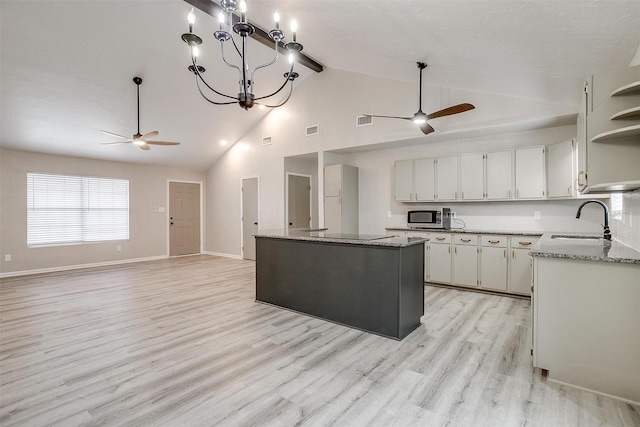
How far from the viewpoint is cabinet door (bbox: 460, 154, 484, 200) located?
482 cm

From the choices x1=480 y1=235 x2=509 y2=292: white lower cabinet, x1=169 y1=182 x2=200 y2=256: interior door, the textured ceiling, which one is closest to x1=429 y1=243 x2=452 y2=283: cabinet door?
x1=480 y1=235 x2=509 y2=292: white lower cabinet

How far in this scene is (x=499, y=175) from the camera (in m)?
4.66

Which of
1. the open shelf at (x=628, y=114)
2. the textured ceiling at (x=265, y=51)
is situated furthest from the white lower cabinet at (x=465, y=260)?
the open shelf at (x=628, y=114)

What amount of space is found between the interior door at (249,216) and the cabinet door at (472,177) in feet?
16.0

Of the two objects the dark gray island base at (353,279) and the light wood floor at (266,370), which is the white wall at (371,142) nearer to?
the light wood floor at (266,370)

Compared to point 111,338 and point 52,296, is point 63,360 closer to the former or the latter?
point 111,338

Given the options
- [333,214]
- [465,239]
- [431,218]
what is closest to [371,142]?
[333,214]

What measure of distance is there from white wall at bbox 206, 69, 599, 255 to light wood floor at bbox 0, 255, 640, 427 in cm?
163

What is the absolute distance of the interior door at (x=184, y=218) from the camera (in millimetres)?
8562

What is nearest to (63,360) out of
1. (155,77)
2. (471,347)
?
(471,347)

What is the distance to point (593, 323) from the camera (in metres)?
2.14

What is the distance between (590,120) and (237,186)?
24.4 ft

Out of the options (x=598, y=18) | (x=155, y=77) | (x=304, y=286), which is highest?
(x=155, y=77)

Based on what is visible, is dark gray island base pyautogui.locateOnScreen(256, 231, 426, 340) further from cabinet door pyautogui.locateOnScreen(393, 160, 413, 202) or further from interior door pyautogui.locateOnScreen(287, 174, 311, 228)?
interior door pyautogui.locateOnScreen(287, 174, 311, 228)
